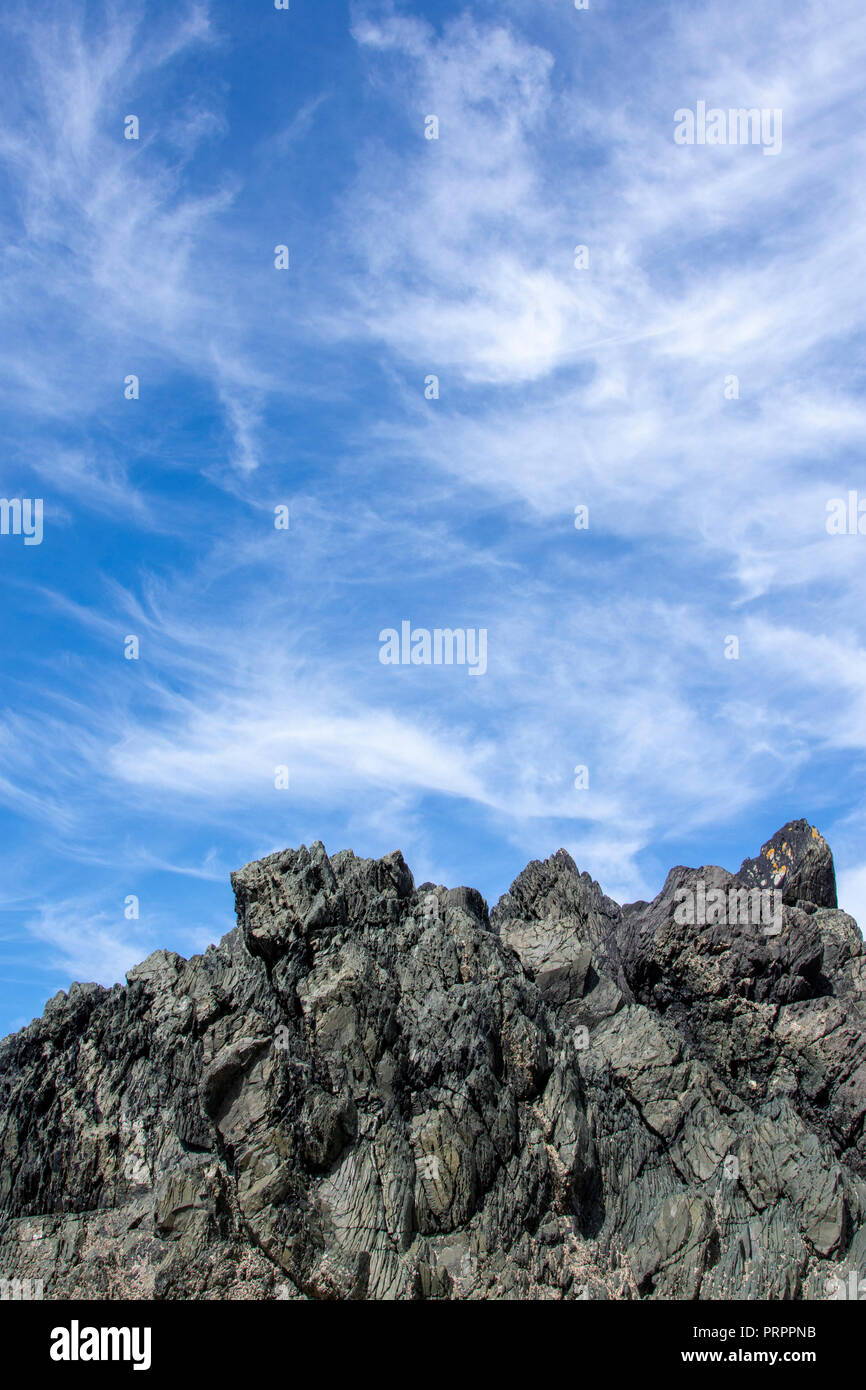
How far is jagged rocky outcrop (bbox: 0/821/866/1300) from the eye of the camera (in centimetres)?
6128

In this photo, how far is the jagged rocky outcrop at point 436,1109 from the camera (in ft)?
201

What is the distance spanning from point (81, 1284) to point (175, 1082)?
12.9 meters

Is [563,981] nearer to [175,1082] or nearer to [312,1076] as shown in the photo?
[312,1076]

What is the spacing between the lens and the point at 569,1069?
7106 cm

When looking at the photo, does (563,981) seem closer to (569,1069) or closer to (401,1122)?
(569,1069)

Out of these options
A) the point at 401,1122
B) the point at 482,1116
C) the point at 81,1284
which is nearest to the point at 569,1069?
the point at 482,1116

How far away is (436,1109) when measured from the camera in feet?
217

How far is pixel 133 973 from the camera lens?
7894cm
